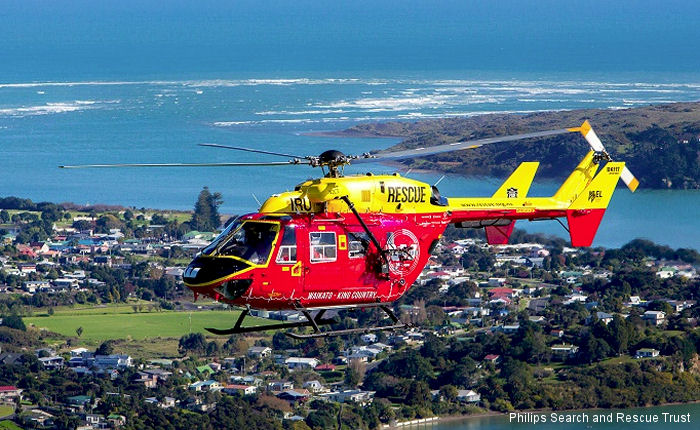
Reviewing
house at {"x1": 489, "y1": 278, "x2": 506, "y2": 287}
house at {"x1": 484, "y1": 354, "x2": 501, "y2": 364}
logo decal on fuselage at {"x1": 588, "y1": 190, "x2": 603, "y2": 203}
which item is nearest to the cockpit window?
logo decal on fuselage at {"x1": 588, "y1": 190, "x2": 603, "y2": 203}

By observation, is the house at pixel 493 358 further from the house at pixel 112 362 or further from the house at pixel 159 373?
the house at pixel 112 362

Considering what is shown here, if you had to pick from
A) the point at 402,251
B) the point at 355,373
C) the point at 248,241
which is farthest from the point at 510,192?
the point at 355,373

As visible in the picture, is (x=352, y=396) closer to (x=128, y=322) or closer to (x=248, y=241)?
(x=128, y=322)

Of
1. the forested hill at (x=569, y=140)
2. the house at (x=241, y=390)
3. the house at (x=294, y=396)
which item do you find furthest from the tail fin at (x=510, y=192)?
the forested hill at (x=569, y=140)

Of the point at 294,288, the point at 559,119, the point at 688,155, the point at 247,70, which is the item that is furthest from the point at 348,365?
the point at 247,70

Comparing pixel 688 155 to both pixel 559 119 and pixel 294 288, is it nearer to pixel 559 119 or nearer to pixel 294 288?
pixel 559 119

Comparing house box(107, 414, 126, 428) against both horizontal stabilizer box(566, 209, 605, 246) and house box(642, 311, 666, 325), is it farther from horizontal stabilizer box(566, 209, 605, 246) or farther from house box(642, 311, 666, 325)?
horizontal stabilizer box(566, 209, 605, 246)
